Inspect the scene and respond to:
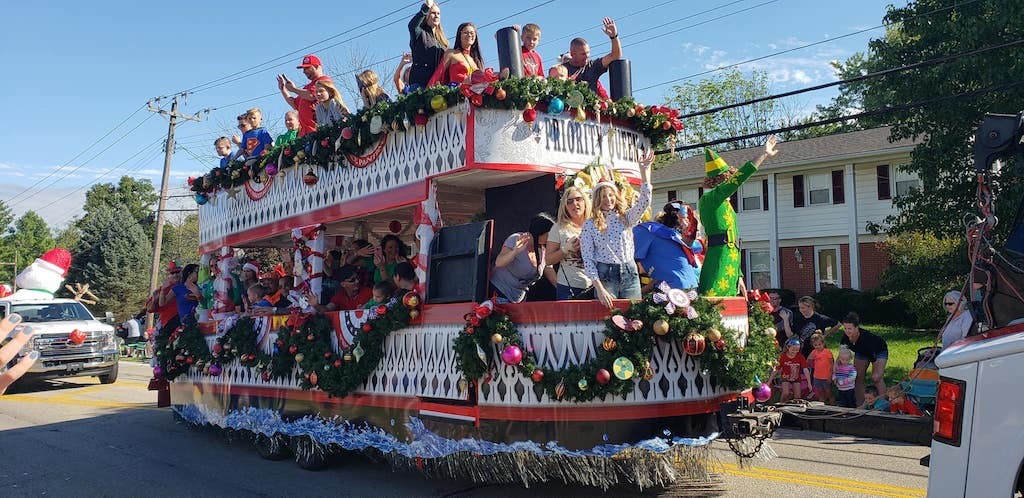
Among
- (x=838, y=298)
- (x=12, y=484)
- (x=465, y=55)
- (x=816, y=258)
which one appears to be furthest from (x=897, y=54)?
(x=816, y=258)

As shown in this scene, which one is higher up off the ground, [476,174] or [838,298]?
[476,174]

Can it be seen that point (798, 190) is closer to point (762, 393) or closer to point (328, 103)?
point (328, 103)

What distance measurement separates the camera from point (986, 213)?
3.89 meters

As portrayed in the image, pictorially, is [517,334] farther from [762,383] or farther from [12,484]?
[12,484]

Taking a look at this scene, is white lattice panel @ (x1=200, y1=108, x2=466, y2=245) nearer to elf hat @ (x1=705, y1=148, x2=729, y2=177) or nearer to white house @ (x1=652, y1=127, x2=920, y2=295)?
elf hat @ (x1=705, y1=148, x2=729, y2=177)

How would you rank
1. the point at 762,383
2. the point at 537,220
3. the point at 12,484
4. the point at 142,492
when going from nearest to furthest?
the point at 762,383
the point at 537,220
the point at 142,492
the point at 12,484

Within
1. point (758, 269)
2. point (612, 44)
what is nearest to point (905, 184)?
point (758, 269)

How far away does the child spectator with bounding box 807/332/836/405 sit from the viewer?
9703 mm

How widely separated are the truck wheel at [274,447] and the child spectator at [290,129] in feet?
10.6

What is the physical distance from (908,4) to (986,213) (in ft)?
36.3

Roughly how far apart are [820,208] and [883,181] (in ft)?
7.36

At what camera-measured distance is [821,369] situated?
984 cm

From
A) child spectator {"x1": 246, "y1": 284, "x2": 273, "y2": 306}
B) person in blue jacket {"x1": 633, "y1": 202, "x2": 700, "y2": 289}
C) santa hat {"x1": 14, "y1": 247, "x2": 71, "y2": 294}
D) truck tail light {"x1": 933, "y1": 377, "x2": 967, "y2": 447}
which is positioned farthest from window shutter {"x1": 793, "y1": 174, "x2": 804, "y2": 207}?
santa hat {"x1": 14, "y1": 247, "x2": 71, "y2": 294}

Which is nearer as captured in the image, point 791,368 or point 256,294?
point 256,294
